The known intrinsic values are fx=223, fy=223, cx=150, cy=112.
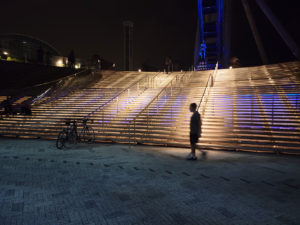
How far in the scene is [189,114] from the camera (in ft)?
36.0

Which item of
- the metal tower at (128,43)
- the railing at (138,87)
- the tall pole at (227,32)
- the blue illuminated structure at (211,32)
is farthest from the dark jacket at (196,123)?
the metal tower at (128,43)

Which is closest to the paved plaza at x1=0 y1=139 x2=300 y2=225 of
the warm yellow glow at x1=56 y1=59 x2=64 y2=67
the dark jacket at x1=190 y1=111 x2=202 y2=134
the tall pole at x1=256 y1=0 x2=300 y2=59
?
the dark jacket at x1=190 y1=111 x2=202 y2=134

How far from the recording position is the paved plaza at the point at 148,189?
11.2 feet

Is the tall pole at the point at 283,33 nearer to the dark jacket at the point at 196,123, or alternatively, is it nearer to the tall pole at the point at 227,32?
the tall pole at the point at 227,32

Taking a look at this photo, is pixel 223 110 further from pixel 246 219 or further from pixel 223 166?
pixel 246 219

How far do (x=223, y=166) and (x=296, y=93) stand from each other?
759 cm

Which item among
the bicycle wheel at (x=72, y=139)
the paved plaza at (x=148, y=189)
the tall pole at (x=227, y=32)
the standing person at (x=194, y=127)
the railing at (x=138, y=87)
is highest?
the tall pole at (x=227, y=32)

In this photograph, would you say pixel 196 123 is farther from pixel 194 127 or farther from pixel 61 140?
pixel 61 140

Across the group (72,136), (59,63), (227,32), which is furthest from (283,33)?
(59,63)

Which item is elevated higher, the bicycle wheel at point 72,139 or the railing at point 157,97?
the railing at point 157,97

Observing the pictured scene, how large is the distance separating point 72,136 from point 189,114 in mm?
5508

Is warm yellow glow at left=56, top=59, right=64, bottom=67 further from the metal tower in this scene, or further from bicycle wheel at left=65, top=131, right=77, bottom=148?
the metal tower

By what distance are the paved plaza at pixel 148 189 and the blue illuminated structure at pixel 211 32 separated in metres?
33.8

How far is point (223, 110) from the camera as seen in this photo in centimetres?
1083
